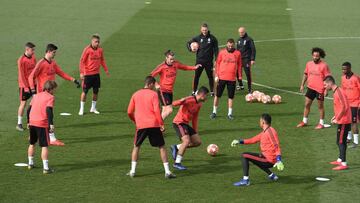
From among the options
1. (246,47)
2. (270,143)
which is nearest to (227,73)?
(246,47)

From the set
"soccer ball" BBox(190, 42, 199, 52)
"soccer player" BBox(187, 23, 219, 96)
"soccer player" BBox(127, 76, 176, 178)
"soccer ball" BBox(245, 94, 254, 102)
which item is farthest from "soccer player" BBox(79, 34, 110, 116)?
"soccer player" BBox(127, 76, 176, 178)

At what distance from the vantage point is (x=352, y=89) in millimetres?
22516

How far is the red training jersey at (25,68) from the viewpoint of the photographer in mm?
23562

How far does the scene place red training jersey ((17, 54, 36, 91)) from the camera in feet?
77.3

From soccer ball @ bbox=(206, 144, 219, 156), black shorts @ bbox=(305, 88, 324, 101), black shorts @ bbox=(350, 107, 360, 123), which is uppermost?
black shorts @ bbox=(305, 88, 324, 101)

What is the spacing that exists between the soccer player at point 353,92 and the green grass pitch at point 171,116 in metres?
0.83

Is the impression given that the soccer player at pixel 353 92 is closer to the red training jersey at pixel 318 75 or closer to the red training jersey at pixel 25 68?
the red training jersey at pixel 318 75

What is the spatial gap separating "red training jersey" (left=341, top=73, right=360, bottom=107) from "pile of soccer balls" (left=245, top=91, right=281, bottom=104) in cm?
552

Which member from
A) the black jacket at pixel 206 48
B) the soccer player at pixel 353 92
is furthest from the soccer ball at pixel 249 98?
the soccer player at pixel 353 92

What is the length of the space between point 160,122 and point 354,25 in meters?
28.7

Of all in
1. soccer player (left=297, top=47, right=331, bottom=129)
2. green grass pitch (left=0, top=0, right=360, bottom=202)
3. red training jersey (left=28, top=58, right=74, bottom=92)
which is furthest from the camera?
soccer player (left=297, top=47, right=331, bottom=129)

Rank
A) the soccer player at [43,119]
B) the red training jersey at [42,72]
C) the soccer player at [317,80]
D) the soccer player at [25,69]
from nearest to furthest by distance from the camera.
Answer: the soccer player at [43,119]
the red training jersey at [42,72]
the soccer player at [25,69]
the soccer player at [317,80]

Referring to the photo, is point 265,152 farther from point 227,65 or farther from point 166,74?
point 227,65

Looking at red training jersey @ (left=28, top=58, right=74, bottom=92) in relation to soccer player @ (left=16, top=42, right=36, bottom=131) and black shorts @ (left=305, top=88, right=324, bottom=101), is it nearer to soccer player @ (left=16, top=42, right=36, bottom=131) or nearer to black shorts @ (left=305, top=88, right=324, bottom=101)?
soccer player @ (left=16, top=42, right=36, bottom=131)
